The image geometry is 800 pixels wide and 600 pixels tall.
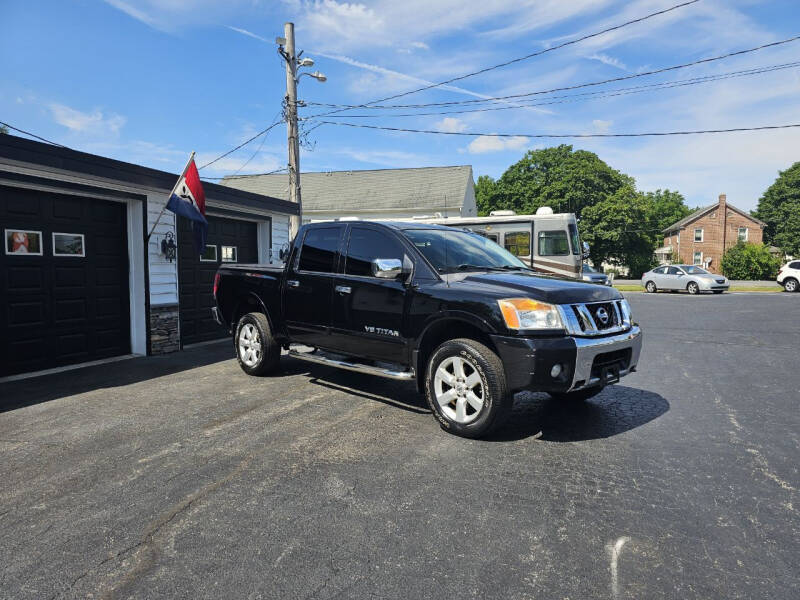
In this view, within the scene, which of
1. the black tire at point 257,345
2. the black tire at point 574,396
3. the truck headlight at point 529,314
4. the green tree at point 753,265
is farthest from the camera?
the green tree at point 753,265

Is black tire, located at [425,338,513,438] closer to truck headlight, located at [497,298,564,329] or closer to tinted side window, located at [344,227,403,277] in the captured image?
truck headlight, located at [497,298,564,329]

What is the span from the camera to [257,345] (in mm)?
6953

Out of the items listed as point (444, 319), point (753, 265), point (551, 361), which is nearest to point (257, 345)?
point (444, 319)

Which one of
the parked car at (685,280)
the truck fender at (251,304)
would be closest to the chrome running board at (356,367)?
the truck fender at (251,304)

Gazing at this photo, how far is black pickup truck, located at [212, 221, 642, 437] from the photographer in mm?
4297

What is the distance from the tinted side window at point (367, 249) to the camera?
18.0 feet

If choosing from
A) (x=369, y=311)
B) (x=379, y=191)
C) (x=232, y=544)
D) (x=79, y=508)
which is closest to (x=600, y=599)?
(x=232, y=544)

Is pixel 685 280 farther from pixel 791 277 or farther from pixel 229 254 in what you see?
pixel 229 254

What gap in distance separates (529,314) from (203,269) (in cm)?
823

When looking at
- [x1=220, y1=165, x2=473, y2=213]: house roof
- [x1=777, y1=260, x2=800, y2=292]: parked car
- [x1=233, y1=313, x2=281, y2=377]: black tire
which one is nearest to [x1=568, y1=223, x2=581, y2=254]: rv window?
[x1=233, y1=313, x2=281, y2=377]: black tire

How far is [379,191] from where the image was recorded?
38.0 m

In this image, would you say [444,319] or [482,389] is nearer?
[482,389]

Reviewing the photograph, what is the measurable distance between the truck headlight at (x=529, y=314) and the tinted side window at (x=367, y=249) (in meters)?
1.44

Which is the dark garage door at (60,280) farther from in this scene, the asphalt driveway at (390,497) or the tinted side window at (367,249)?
the tinted side window at (367,249)
